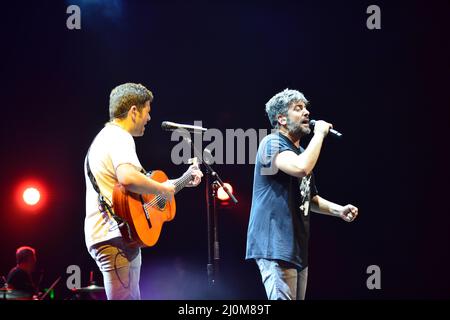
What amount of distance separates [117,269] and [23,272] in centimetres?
306

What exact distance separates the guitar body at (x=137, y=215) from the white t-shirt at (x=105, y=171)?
0.23ft

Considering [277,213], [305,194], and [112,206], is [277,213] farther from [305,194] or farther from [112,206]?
[112,206]

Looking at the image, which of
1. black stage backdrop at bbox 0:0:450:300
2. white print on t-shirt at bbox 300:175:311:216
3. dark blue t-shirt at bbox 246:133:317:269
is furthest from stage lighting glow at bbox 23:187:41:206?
white print on t-shirt at bbox 300:175:311:216

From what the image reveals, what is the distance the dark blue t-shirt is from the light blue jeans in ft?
2.30

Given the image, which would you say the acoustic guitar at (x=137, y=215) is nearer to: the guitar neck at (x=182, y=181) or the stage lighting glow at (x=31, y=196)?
the guitar neck at (x=182, y=181)

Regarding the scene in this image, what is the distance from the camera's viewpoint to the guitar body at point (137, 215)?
11.2 feet

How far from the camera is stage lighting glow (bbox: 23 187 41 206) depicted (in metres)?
6.58

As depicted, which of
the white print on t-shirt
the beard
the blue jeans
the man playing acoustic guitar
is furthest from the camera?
the beard

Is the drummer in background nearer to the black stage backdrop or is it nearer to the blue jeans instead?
the black stage backdrop

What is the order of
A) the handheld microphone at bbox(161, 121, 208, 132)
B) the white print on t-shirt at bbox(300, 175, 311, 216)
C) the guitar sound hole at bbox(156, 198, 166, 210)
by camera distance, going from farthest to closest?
1. the handheld microphone at bbox(161, 121, 208, 132)
2. the guitar sound hole at bbox(156, 198, 166, 210)
3. the white print on t-shirt at bbox(300, 175, 311, 216)

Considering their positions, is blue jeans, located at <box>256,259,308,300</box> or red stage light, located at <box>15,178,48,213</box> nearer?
blue jeans, located at <box>256,259,308,300</box>

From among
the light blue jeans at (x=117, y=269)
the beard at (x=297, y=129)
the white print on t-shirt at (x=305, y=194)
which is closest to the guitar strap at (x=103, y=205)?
the light blue jeans at (x=117, y=269)

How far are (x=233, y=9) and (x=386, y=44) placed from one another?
1.76 meters

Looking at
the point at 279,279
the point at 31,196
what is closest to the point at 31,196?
the point at 31,196
